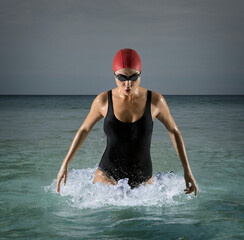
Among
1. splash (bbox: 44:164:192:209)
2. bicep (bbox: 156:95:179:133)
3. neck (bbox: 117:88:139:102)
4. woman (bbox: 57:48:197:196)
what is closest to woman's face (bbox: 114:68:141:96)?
woman (bbox: 57:48:197:196)

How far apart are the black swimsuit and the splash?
11cm

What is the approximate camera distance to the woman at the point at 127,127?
3.96 meters

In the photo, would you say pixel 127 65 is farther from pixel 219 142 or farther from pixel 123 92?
pixel 219 142

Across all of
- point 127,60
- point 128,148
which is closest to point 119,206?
point 128,148

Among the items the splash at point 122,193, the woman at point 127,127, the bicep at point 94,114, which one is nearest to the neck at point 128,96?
the woman at point 127,127

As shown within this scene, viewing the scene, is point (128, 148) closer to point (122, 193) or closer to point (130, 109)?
→ point (130, 109)

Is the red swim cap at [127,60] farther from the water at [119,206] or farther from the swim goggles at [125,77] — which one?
the water at [119,206]

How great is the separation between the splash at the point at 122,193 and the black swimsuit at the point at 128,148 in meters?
0.11

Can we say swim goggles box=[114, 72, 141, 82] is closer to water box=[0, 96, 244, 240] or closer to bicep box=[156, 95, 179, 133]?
bicep box=[156, 95, 179, 133]

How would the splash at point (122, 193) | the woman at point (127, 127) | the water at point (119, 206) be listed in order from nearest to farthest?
the water at point (119, 206) → the woman at point (127, 127) → the splash at point (122, 193)

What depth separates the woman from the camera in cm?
396

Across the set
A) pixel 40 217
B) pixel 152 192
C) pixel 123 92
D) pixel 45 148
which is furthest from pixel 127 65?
pixel 45 148

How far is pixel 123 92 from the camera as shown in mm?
3869

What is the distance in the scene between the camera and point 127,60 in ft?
12.4
